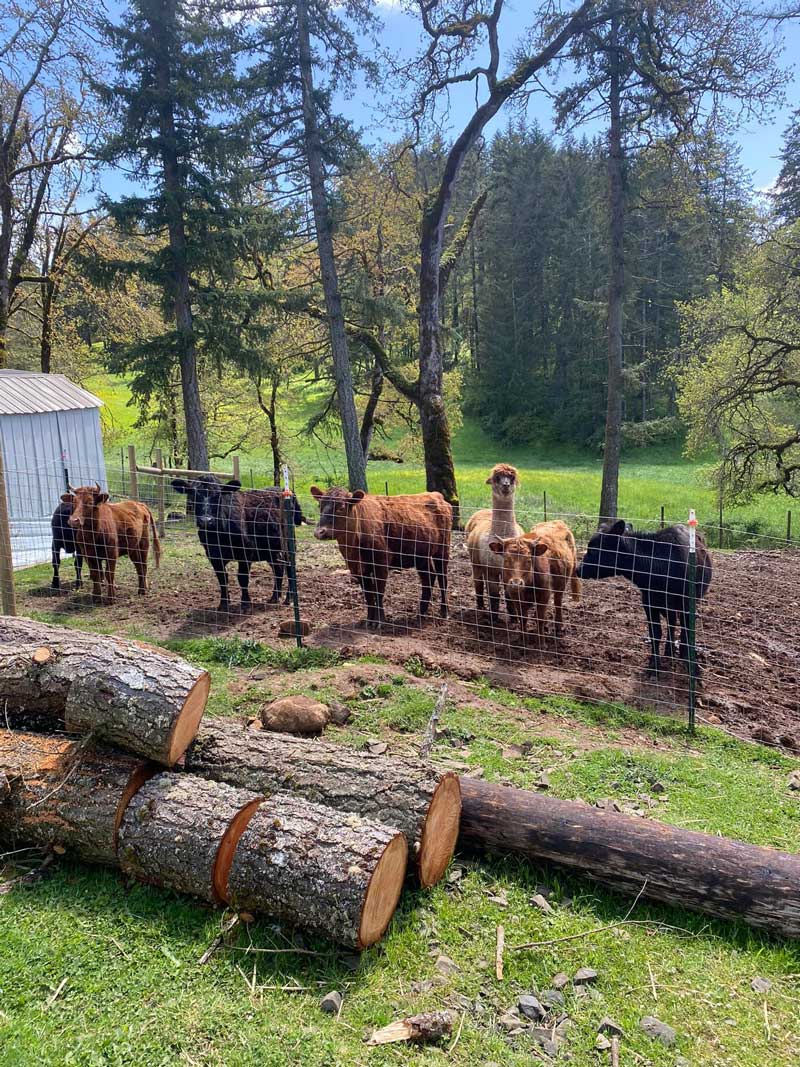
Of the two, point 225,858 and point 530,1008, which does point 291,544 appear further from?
point 530,1008

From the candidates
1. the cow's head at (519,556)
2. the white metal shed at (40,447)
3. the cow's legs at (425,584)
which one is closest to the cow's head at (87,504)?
the white metal shed at (40,447)

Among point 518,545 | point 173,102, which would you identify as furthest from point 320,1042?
point 173,102

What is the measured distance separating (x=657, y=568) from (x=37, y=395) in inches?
535

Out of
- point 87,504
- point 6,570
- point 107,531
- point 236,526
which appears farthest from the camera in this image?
point 107,531

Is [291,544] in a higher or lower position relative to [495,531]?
higher

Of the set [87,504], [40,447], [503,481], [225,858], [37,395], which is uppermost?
[37,395]

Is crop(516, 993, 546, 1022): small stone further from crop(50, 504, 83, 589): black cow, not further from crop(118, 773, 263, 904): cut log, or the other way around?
crop(50, 504, 83, 589): black cow

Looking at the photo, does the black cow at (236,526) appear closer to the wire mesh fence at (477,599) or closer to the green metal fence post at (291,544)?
the wire mesh fence at (477,599)

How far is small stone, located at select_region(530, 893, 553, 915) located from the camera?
3528mm

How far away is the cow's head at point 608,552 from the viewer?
7.50 meters

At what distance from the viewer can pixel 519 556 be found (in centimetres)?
767

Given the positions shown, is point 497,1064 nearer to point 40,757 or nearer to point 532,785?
point 532,785

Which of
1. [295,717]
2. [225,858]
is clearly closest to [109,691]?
[225,858]

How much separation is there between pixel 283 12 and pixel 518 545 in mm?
14277
